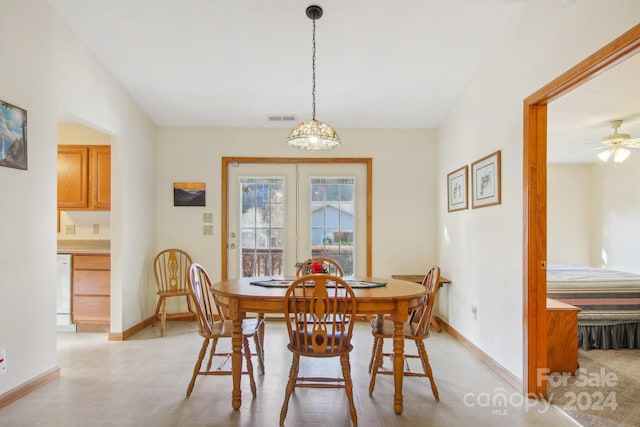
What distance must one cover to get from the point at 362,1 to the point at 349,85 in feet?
3.63

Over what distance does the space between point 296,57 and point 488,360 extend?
308 centimetres

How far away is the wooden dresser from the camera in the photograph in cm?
289

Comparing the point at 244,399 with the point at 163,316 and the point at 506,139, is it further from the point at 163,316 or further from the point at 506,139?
the point at 506,139

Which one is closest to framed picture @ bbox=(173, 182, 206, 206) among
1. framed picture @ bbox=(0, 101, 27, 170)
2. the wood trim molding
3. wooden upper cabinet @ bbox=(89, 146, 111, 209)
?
wooden upper cabinet @ bbox=(89, 146, 111, 209)

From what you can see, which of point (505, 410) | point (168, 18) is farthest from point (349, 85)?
point (505, 410)

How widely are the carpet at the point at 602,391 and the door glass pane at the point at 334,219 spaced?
2496mm

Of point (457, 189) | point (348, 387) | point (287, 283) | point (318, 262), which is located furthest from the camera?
point (457, 189)

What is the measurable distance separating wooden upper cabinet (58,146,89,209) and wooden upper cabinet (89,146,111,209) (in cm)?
7

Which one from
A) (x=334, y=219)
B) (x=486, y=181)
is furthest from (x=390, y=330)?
(x=334, y=219)

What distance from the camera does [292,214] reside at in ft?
15.5

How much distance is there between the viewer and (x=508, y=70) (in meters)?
2.91

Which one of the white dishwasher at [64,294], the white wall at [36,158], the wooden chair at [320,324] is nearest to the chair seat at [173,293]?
the white dishwasher at [64,294]

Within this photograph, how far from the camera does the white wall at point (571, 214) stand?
22.4 feet

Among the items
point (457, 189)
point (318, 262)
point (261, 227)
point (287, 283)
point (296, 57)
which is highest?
point (296, 57)
